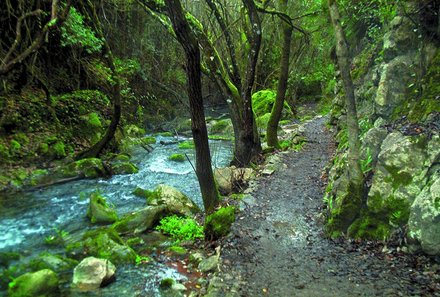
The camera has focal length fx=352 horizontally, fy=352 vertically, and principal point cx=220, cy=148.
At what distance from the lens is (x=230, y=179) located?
913 cm

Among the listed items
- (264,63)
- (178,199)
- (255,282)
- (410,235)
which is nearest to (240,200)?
(178,199)

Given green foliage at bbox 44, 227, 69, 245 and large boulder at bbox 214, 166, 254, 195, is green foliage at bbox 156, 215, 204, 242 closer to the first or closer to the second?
large boulder at bbox 214, 166, 254, 195

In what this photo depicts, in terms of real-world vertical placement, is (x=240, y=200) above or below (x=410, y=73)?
below

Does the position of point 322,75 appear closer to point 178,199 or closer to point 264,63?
point 264,63

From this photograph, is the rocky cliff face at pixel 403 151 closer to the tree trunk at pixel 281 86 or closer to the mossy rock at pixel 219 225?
the mossy rock at pixel 219 225

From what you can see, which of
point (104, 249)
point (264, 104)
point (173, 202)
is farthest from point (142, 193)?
point (264, 104)

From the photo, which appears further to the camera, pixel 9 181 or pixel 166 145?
pixel 166 145

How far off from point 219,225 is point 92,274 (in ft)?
7.15

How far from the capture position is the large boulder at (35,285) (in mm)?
4840

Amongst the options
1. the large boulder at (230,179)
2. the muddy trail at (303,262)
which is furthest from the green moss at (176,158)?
the muddy trail at (303,262)

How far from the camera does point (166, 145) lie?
17.0 meters

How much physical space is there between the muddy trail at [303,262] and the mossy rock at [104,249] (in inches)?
66.1

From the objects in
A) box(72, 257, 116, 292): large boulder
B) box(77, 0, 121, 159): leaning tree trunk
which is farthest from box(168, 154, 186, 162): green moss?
box(72, 257, 116, 292): large boulder

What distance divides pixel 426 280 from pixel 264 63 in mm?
24308
